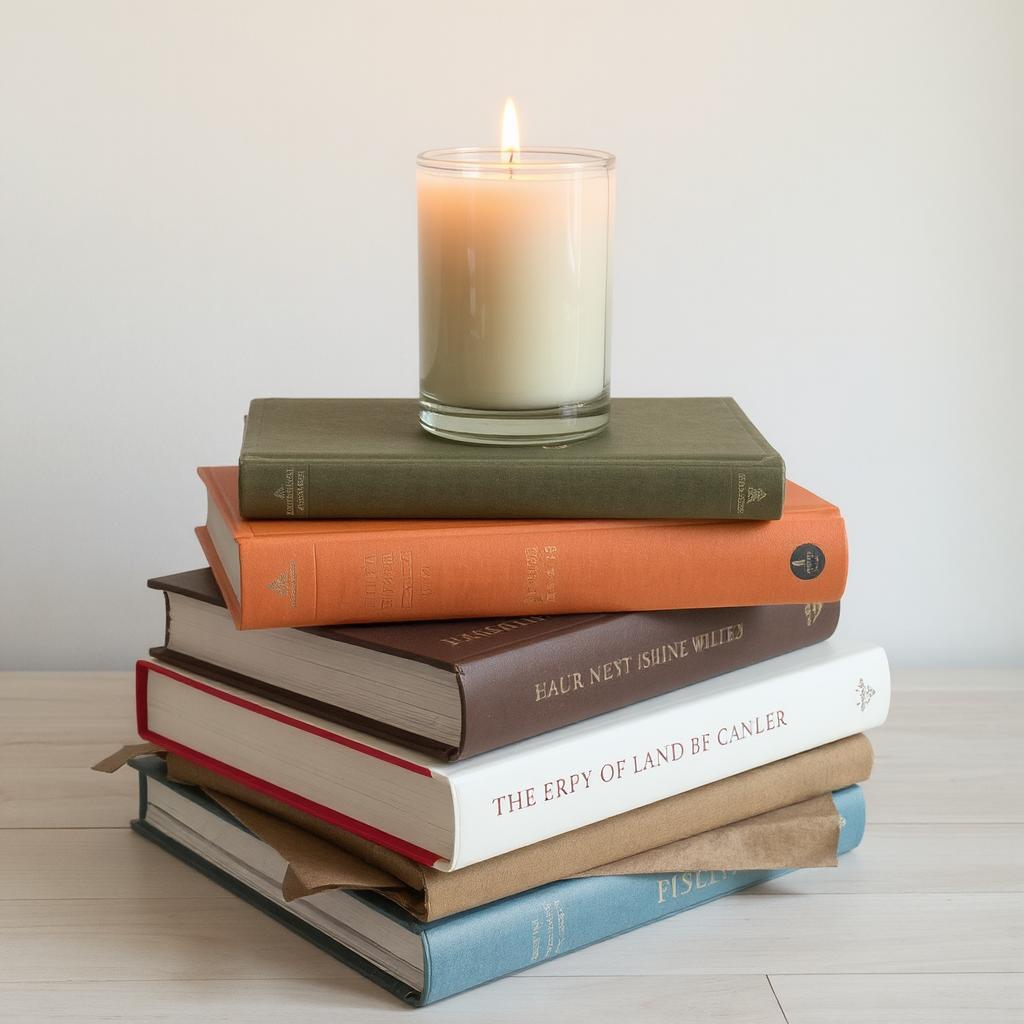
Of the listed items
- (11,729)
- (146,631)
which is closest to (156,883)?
(11,729)

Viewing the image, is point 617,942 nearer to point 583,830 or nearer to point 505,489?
point 583,830

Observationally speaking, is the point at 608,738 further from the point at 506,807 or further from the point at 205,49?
the point at 205,49

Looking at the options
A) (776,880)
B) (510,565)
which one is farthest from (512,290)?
(776,880)

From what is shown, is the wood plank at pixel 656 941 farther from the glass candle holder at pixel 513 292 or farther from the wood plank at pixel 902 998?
the glass candle holder at pixel 513 292

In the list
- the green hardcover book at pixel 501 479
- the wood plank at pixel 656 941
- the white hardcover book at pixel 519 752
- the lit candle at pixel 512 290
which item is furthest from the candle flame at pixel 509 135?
the wood plank at pixel 656 941

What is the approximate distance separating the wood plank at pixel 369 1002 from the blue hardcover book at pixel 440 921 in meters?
0.01

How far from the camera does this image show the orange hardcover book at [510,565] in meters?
0.60

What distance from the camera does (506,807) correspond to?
1.90 ft

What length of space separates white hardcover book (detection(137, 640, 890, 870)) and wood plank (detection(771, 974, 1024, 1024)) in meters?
0.12

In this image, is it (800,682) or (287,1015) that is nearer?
(287,1015)

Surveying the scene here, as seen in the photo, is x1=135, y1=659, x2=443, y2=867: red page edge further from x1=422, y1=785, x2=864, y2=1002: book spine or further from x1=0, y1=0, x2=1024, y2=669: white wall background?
x1=0, y1=0, x2=1024, y2=669: white wall background

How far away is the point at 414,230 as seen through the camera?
105 cm

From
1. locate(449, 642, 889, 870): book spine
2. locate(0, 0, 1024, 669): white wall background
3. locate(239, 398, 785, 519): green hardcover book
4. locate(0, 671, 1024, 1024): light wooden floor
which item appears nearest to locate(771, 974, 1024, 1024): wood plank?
locate(0, 671, 1024, 1024): light wooden floor

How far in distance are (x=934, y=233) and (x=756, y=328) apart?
0.54 ft
